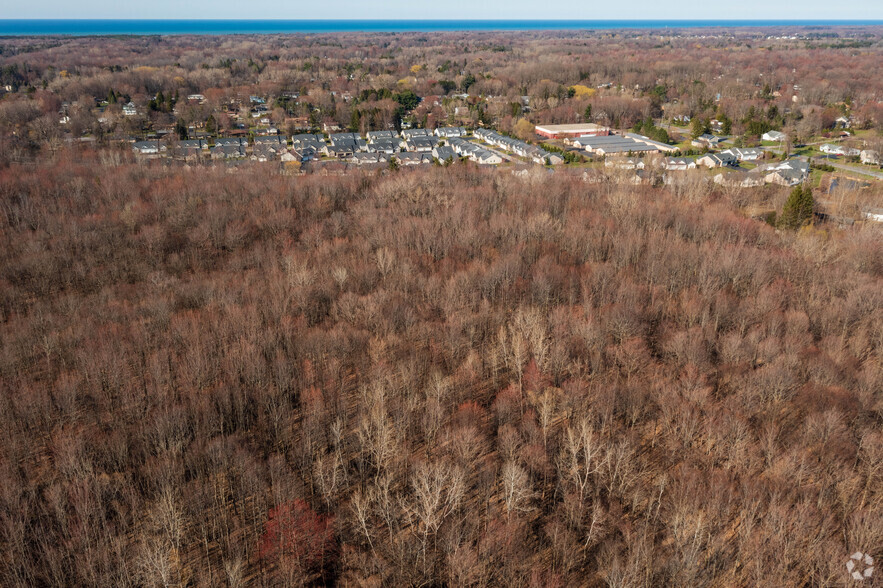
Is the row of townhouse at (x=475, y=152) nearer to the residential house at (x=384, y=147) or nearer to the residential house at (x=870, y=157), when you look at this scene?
the residential house at (x=384, y=147)

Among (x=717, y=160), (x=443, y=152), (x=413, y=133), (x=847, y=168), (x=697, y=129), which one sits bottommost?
(x=847, y=168)


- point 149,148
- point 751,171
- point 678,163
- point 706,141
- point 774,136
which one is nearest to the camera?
point 751,171

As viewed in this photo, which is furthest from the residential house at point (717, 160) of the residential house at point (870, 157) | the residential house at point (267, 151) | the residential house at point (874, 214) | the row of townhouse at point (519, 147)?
the residential house at point (267, 151)

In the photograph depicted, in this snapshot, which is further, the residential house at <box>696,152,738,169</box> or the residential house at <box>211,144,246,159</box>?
the residential house at <box>211,144,246,159</box>

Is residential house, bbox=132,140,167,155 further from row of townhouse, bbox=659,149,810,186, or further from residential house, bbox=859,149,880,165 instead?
residential house, bbox=859,149,880,165

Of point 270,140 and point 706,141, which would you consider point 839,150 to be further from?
point 270,140

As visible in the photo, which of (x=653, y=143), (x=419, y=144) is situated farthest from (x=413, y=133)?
(x=653, y=143)

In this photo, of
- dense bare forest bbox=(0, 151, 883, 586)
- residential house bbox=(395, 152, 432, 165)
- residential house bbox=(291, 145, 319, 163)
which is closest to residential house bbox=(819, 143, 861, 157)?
dense bare forest bbox=(0, 151, 883, 586)
